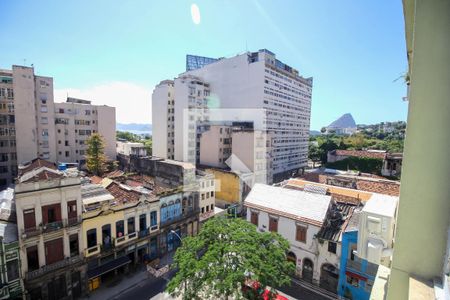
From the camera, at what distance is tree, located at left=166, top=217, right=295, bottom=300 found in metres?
11.4

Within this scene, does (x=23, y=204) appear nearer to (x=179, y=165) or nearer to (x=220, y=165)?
(x=179, y=165)

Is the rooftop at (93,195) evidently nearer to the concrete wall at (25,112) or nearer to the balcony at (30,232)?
the balcony at (30,232)

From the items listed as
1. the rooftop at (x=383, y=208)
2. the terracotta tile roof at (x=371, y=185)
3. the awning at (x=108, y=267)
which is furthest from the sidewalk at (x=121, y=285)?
the terracotta tile roof at (x=371, y=185)

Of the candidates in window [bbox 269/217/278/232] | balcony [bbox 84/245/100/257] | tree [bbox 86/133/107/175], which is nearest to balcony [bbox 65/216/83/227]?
balcony [bbox 84/245/100/257]

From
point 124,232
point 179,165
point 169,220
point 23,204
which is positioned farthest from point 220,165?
point 23,204

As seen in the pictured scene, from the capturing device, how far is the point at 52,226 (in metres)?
16.4

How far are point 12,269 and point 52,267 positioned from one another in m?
2.24

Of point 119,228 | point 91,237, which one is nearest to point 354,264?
point 119,228

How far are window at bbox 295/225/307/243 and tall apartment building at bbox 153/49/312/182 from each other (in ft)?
79.2

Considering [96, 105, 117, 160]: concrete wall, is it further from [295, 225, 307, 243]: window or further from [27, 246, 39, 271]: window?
[295, 225, 307, 243]: window

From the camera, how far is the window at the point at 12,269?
14914mm

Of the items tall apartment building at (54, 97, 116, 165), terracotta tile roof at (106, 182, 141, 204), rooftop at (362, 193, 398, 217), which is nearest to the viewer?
rooftop at (362, 193, 398, 217)

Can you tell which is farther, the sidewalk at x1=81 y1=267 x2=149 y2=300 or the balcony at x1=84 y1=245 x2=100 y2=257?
the balcony at x1=84 y1=245 x2=100 y2=257

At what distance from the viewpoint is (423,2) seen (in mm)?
2033
